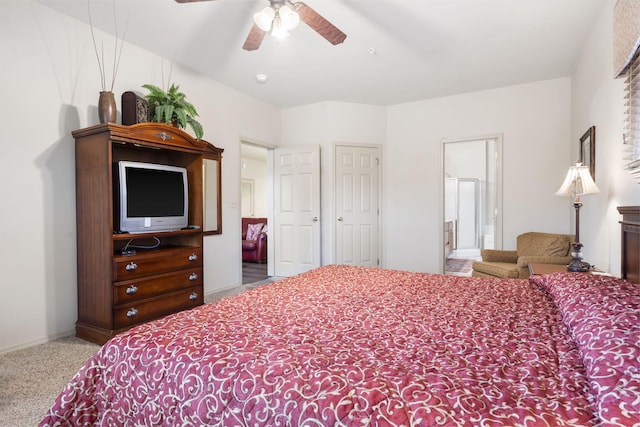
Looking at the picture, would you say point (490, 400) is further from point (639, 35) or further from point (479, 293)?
point (639, 35)

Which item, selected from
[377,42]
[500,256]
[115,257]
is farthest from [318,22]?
[500,256]

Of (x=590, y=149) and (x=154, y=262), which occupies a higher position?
(x=590, y=149)

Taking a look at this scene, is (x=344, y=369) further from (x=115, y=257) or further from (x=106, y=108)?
(x=106, y=108)

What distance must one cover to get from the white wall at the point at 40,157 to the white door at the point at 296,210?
8.06 feet

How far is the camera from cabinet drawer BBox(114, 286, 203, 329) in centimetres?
263

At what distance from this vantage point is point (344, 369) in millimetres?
952

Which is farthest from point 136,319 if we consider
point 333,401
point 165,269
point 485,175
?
point 485,175

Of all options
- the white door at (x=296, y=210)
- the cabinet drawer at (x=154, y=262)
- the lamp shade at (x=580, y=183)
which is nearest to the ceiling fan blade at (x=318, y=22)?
the lamp shade at (x=580, y=183)

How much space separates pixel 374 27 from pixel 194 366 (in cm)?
295

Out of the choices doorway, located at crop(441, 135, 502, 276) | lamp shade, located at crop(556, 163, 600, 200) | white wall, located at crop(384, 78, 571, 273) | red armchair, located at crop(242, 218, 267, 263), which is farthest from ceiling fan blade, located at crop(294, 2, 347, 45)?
doorway, located at crop(441, 135, 502, 276)

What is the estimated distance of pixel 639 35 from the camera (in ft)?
5.25

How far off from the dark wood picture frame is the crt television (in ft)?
11.7

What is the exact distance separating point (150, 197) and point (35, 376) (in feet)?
4.75

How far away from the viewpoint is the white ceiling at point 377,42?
2709mm
